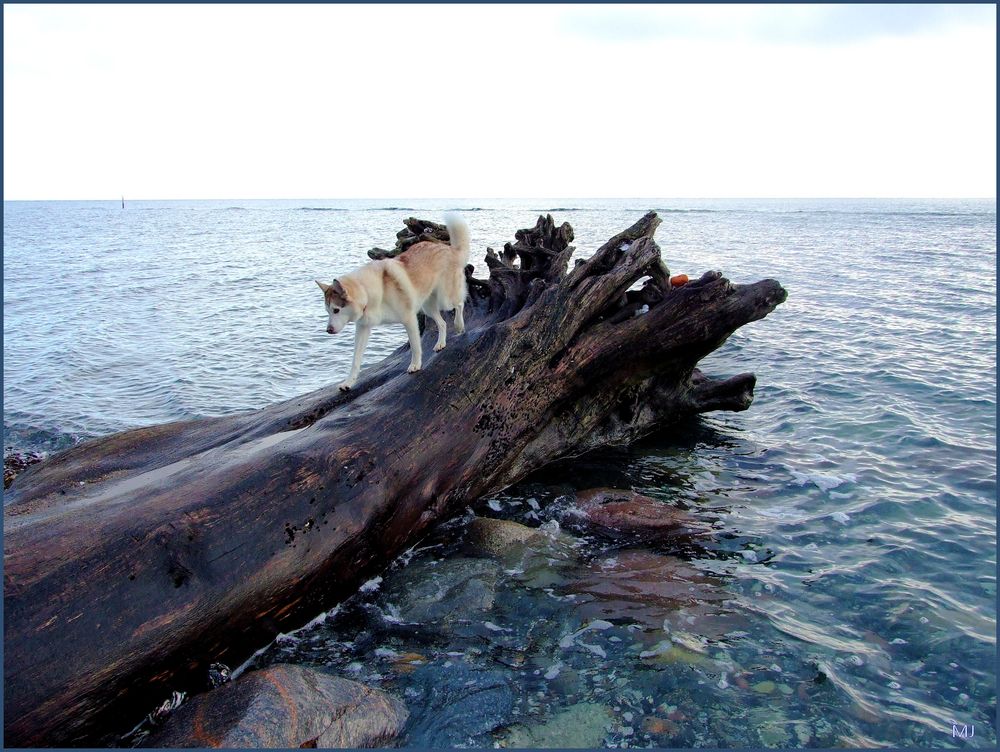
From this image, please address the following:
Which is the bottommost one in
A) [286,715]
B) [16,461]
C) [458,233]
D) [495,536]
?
[16,461]

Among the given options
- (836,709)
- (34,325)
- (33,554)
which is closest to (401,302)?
(33,554)

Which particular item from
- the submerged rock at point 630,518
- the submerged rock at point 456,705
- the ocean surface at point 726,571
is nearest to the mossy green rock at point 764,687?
the ocean surface at point 726,571

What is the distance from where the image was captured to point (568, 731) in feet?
17.1

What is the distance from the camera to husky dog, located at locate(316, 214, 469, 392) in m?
7.46

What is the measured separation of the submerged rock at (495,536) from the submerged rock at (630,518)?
2.39 feet

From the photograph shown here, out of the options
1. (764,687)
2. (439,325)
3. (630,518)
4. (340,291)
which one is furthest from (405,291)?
(764,687)

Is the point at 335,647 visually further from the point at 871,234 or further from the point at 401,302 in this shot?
the point at 871,234

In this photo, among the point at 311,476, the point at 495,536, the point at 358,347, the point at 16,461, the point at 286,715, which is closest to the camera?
the point at 286,715

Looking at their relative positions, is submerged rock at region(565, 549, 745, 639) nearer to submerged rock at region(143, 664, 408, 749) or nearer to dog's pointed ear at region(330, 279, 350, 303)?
submerged rock at region(143, 664, 408, 749)

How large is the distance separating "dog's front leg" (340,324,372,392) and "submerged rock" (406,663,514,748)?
3763 mm

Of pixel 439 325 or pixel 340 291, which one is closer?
pixel 340 291

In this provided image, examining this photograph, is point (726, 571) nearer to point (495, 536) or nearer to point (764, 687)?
point (764, 687)

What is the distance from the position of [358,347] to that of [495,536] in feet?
9.19

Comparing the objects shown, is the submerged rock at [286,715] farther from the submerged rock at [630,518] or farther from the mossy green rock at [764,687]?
the submerged rock at [630,518]
